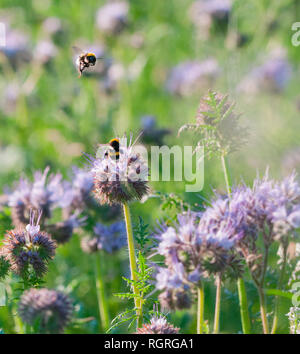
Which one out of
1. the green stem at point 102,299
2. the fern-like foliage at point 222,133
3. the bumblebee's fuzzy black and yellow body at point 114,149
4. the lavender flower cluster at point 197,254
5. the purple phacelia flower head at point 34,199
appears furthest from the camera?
the green stem at point 102,299

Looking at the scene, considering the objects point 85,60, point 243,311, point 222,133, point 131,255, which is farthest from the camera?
point 85,60

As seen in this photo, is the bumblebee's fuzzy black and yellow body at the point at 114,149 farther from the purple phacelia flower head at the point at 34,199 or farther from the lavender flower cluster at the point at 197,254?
the purple phacelia flower head at the point at 34,199

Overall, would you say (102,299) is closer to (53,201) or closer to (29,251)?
(53,201)

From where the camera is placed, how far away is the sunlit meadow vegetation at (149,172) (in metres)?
2.46

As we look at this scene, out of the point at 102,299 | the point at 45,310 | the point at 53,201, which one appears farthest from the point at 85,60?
the point at 45,310

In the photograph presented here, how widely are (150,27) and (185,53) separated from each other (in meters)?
0.75

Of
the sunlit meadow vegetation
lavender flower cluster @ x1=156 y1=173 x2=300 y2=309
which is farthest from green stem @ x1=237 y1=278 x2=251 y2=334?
lavender flower cluster @ x1=156 y1=173 x2=300 y2=309

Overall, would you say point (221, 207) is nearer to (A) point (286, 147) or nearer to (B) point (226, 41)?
(A) point (286, 147)

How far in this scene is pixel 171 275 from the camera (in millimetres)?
2328

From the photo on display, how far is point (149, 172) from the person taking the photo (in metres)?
2.86

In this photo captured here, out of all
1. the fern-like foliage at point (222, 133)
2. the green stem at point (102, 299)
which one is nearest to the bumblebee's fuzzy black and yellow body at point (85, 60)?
the fern-like foliage at point (222, 133)

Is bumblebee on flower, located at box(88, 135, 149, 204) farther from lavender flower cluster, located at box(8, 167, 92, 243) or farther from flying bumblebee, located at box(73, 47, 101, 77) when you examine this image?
flying bumblebee, located at box(73, 47, 101, 77)

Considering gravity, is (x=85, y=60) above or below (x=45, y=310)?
above

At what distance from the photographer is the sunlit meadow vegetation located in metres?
2.46
